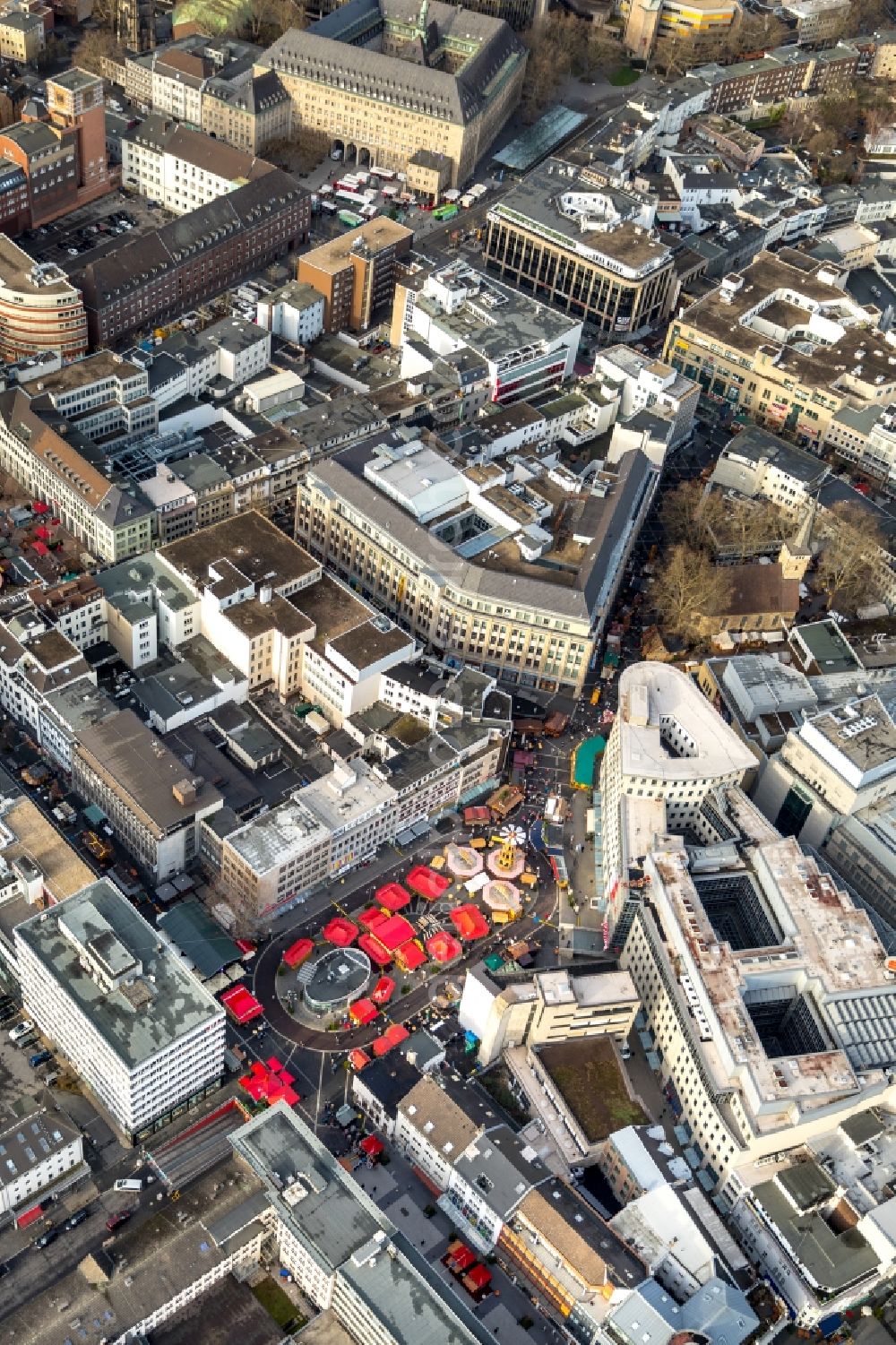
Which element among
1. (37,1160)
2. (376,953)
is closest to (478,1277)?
(376,953)

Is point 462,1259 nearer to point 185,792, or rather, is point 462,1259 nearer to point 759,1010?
point 759,1010

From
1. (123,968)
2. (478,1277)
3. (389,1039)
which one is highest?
(123,968)

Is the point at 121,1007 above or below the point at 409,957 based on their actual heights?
above

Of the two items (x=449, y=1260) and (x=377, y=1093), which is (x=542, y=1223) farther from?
(x=377, y=1093)

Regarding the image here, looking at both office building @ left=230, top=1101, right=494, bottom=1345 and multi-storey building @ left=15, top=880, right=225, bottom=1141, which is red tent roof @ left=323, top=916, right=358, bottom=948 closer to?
multi-storey building @ left=15, top=880, right=225, bottom=1141

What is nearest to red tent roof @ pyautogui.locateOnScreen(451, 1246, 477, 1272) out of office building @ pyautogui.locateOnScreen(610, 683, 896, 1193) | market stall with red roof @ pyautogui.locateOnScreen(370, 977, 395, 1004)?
office building @ pyautogui.locateOnScreen(610, 683, 896, 1193)

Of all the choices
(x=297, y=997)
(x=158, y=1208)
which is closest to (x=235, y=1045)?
(x=297, y=997)

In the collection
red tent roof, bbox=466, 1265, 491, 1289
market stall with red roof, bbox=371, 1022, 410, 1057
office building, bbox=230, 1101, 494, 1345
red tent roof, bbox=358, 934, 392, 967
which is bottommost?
red tent roof, bbox=466, 1265, 491, 1289
